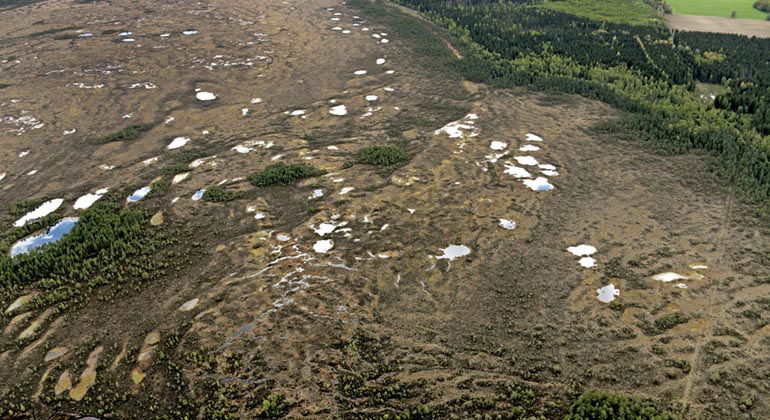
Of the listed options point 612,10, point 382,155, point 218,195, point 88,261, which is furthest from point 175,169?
point 612,10

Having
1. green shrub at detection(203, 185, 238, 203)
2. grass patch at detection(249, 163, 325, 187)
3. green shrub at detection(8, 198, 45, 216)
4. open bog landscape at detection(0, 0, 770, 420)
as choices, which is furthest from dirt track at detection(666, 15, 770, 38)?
green shrub at detection(8, 198, 45, 216)

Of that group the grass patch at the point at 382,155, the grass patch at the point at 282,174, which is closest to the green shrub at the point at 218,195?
the grass patch at the point at 282,174

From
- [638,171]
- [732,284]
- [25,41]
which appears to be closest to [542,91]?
[638,171]

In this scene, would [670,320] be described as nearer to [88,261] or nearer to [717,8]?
[88,261]

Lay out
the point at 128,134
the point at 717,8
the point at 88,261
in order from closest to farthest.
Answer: the point at 88,261
the point at 128,134
the point at 717,8

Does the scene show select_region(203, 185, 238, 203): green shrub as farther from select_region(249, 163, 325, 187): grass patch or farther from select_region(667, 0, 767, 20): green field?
select_region(667, 0, 767, 20): green field

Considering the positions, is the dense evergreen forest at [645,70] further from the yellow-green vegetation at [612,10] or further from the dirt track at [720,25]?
the dirt track at [720,25]

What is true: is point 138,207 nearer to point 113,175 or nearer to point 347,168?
point 113,175

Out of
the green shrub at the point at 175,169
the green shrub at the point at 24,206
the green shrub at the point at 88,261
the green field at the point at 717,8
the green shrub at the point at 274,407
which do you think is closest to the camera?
the green shrub at the point at 274,407
